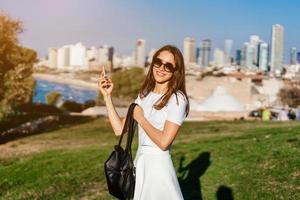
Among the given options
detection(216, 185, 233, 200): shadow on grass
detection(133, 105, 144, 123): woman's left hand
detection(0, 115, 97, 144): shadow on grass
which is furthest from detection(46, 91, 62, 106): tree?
detection(133, 105, 144, 123): woman's left hand

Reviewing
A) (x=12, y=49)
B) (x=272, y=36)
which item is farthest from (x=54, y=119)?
(x=272, y=36)

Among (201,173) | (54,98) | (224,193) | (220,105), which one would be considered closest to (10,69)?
(201,173)

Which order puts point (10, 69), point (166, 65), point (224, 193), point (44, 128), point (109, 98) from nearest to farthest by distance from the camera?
point (166, 65)
point (109, 98)
point (224, 193)
point (10, 69)
point (44, 128)

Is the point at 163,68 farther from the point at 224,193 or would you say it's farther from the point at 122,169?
the point at 224,193

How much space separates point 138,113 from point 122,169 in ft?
1.49

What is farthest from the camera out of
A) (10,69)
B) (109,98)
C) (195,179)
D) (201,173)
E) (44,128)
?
(44,128)

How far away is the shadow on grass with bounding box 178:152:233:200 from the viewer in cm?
1089

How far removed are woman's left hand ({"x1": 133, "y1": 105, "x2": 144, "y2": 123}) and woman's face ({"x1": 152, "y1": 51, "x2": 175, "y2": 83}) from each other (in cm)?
33

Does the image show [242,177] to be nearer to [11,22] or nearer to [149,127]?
[149,127]

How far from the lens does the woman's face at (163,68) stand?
4688mm

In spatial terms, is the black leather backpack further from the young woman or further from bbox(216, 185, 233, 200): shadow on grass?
bbox(216, 185, 233, 200): shadow on grass

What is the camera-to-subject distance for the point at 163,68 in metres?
4.68

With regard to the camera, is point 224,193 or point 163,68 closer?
point 163,68

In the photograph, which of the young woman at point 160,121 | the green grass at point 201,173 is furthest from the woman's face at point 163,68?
the green grass at point 201,173
